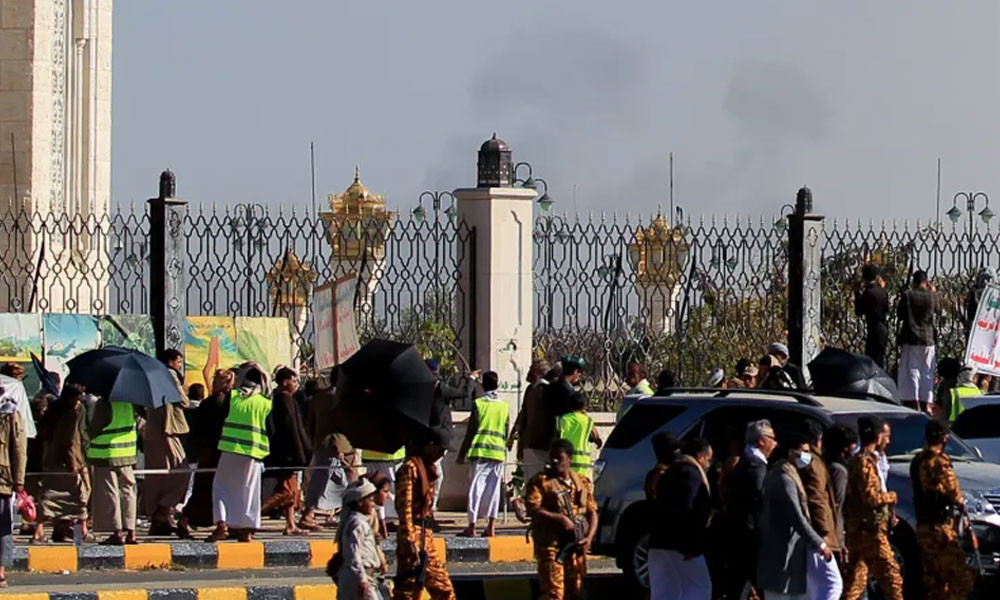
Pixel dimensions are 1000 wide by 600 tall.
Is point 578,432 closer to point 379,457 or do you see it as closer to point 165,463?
point 379,457

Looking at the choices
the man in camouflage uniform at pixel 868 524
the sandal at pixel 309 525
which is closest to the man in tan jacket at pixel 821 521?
the man in camouflage uniform at pixel 868 524

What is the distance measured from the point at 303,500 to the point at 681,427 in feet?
17.6

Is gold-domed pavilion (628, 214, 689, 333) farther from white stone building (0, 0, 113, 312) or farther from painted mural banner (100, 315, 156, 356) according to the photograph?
white stone building (0, 0, 113, 312)

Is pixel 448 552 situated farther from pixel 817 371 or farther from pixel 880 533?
pixel 880 533

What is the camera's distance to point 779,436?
53.7ft

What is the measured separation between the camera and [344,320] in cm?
2200

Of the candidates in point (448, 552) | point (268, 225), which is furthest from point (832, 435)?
point (268, 225)

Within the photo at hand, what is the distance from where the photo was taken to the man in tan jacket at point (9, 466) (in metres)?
16.9

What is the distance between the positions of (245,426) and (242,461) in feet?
1.00

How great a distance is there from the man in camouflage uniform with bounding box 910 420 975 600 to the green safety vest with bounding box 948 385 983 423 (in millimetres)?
5253

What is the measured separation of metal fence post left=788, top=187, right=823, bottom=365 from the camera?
24.2 m

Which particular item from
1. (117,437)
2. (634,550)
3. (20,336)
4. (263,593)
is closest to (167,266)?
(20,336)

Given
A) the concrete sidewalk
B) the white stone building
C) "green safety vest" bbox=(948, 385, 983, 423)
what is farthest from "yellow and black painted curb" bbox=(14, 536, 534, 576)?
the white stone building

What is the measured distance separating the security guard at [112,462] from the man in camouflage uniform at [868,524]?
663 centimetres
